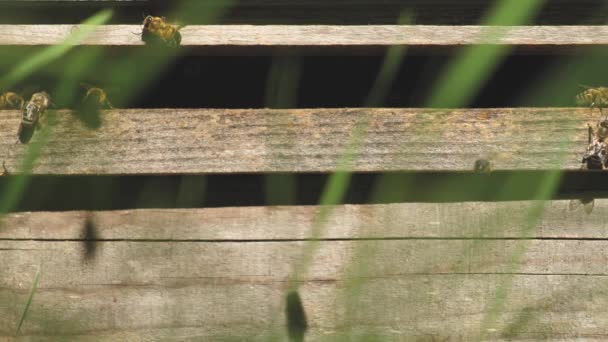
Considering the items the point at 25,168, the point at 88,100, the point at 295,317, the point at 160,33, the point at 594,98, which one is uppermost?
the point at 594,98

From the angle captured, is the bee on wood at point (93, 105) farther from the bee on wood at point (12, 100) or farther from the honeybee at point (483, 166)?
the honeybee at point (483, 166)

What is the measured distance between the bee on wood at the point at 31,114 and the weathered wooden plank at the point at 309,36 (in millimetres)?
114

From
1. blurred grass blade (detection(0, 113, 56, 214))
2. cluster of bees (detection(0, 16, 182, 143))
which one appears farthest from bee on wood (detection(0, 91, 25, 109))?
blurred grass blade (detection(0, 113, 56, 214))

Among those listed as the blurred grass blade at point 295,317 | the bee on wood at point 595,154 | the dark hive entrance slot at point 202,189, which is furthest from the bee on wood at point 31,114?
the bee on wood at point 595,154

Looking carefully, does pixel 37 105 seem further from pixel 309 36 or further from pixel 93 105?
pixel 309 36

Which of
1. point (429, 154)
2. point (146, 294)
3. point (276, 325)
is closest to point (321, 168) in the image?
point (429, 154)

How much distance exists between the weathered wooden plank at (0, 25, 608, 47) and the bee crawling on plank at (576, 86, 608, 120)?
0.33 feet

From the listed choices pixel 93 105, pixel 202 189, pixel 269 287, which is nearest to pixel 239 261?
pixel 269 287

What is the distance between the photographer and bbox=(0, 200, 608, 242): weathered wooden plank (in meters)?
1.73

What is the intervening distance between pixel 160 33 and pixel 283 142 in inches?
12.9

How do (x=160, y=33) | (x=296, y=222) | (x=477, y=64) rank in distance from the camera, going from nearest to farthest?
(x=477, y=64) < (x=160, y=33) < (x=296, y=222)

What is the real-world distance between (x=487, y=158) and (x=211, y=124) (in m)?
0.57

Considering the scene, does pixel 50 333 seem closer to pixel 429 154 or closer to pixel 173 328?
pixel 173 328

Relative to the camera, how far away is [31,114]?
165 centimetres
